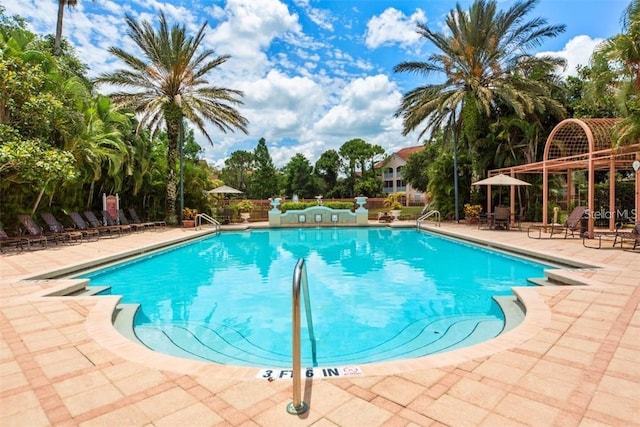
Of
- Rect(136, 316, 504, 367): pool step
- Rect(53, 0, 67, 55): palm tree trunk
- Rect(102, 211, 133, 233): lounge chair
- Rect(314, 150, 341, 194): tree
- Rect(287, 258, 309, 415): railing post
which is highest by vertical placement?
Rect(53, 0, 67, 55): palm tree trunk

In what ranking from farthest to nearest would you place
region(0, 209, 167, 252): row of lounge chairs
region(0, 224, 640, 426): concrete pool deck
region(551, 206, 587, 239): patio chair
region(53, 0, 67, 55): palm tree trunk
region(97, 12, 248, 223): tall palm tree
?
region(53, 0, 67, 55): palm tree trunk, region(97, 12, 248, 223): tall palm tree, region(551, 206, 587, 239): patio chair, region(0, 209, 167, 252): row of lounge chairs, region(0, 224, 640, 426): concrete pool deck

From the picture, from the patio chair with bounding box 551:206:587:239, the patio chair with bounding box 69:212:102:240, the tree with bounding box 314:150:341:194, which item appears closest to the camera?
the patio chair with bounding box 551:206:587:239

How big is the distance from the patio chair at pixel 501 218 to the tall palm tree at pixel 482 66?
4.66 metres

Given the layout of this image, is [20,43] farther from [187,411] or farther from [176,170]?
[187,411]

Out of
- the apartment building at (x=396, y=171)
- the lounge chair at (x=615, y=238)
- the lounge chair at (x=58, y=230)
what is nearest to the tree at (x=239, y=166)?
the apartment building at (x=396, y=171)

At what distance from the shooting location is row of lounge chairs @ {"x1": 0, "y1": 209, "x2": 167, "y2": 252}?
11.0m

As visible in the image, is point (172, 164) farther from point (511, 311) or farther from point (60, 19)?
point (511, 311)

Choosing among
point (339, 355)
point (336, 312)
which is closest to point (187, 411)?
point (339, 355)

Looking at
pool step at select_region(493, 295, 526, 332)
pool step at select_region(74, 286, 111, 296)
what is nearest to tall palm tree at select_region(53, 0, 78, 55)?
pool step at select_region(74, 286, 111, 296)

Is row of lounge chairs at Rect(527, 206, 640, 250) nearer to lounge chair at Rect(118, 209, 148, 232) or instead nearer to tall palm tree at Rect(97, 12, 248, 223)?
tall palm tree at Rect(97, 12, 248, 223)

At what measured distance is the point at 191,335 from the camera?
521cm

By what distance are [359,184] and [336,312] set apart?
3577 centimetres

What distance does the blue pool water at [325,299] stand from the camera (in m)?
4.83

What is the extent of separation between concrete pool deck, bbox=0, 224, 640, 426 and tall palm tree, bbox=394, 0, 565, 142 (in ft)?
51.7
